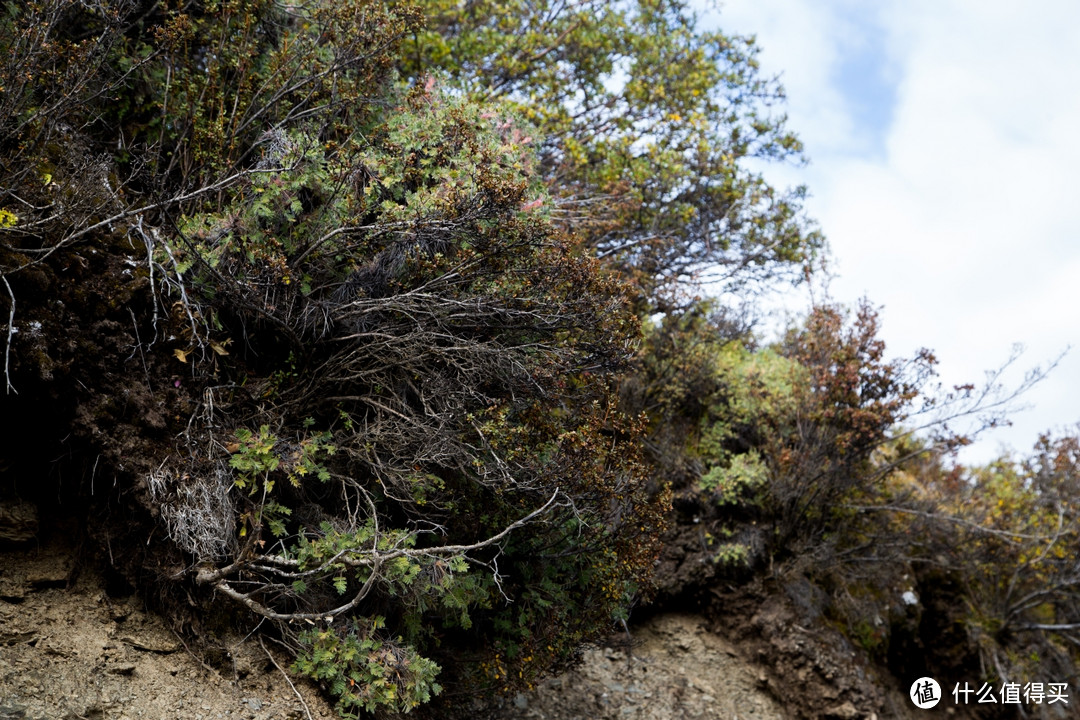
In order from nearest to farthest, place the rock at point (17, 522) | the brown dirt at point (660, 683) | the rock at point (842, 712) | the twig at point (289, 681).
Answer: the rock at point (17, 522) → the twig at point (289, 681) → the brown dirt at point (660, 683) → the rock at point (842, 712)

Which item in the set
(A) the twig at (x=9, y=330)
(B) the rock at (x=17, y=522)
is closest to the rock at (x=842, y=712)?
(B) the rock at (x=17, y=522)

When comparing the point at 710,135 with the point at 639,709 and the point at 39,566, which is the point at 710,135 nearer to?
the point at 639,709

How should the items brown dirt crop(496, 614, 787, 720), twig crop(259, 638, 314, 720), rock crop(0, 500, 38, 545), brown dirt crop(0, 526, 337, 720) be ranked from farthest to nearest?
brown dirt crop(496, 614, 787, 720) → twig crop(259, 638, 314, 720) → rock crop(0, 500, 38, 545) → brown dirt crop(0, 526, 337, 720)

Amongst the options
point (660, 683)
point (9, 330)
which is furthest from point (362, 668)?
point (660, 683)

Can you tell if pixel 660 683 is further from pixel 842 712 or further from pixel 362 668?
pixel 362 668

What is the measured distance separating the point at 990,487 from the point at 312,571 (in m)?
10.8

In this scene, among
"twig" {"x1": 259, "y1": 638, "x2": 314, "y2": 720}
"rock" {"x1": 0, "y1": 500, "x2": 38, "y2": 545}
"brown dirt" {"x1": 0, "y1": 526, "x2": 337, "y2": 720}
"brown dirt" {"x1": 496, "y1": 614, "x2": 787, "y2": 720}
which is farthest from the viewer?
"brown dirt" {"x1": 496, "y1": 614, "x2": 787, "y2": 720}

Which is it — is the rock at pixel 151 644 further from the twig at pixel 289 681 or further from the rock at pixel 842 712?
the rock at pixel 842 712

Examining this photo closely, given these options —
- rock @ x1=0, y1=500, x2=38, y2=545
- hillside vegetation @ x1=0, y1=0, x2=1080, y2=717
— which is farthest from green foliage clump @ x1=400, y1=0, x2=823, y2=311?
rock @ x1=0, y1=500, x2=38, y2=545

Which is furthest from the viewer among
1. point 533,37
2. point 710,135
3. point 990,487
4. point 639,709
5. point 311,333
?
point 990,487

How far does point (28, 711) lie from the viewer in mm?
3764

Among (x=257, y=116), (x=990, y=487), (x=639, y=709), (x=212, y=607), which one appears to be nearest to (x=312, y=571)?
(x=212, y=607)

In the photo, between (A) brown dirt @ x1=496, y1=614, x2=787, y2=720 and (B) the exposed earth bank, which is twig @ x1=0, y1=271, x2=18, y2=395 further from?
(A) brown dirt @ x1=496, y1=614, x2=787, y2=720

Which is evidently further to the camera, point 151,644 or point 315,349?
point 315,349
